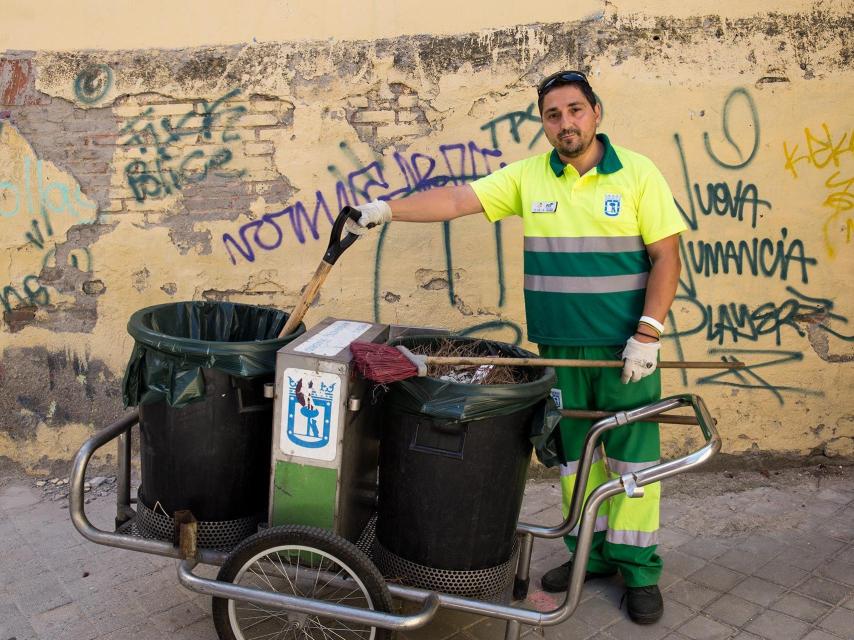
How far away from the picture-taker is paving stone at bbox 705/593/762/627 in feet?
10.5

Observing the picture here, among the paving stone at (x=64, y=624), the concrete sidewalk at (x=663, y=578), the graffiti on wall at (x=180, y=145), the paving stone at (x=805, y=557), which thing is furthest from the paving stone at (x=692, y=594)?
the graffiti on wall at (x=180, y=145)

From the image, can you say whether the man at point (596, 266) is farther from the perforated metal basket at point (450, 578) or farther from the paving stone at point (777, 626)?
the perforated metal basket at point (450, 578)

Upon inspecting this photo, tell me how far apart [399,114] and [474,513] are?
2349mm

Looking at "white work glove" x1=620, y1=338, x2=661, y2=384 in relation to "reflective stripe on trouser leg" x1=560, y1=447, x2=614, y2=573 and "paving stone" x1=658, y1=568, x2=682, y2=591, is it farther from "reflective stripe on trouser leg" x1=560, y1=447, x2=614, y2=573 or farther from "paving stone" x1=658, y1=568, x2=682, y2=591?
"paving stone" x1=658, y1=568, x2=682, y2=591

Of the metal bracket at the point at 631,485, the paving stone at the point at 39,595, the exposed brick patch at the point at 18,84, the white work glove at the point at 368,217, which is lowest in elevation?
the paving stone at the point at 39,595

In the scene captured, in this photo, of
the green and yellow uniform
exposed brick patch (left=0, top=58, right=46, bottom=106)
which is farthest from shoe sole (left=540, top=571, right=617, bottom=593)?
exposed brick patch (left=0, top=58, right=46, bottom=106)

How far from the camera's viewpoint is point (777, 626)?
3.14 meters

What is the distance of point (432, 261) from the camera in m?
4.29

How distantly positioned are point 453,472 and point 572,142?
4.31 ft

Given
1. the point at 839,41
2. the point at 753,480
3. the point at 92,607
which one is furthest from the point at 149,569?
the point at 839,41

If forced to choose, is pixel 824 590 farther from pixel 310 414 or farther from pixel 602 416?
pixel 310 414

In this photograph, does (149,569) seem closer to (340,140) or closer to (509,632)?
(509,632)

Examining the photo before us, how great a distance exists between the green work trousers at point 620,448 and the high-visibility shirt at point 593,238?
13cm

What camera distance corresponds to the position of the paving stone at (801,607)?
321cm
